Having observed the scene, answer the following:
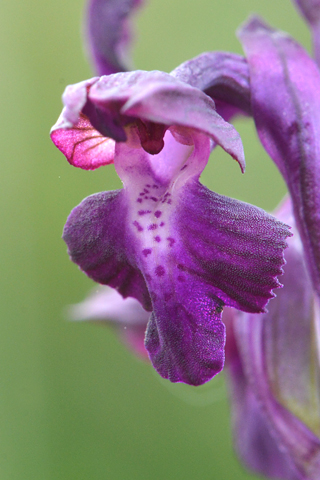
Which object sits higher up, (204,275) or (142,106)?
(142,106)

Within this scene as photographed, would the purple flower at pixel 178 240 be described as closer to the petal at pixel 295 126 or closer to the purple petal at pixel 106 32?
the petal at pixel 295 126

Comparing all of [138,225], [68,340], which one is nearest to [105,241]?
[138,225]

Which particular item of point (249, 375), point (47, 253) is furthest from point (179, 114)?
point (47, 253)

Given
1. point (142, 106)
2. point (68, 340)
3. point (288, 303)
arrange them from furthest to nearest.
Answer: point (68, 340) < point (288, 303) < point (142, 106)

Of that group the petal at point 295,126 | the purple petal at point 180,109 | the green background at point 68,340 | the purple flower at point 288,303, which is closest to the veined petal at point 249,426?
the purple flower at point 288,303

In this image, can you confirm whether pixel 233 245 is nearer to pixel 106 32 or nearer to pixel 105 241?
pixel 105 241

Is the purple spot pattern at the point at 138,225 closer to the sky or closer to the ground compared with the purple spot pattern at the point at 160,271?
closer to the sky
